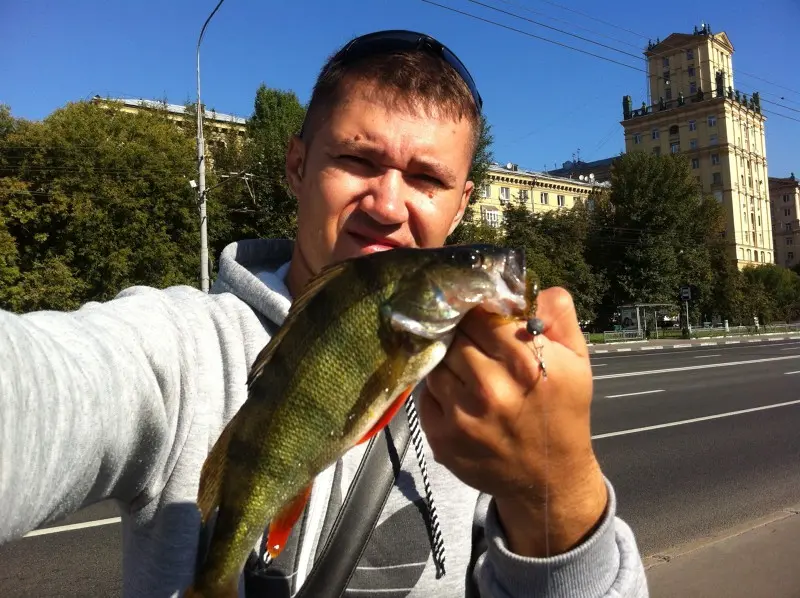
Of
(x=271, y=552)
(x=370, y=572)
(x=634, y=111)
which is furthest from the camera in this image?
(x=634, y=111)

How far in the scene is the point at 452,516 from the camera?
6.48 ft

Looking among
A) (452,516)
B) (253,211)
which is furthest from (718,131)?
(452,516)

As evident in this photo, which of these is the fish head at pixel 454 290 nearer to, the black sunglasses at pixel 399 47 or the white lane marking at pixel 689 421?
the black sunglasses at pixel 399 47

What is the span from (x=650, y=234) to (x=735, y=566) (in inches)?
1837

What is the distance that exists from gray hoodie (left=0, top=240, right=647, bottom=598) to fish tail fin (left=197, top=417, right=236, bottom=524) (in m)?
0.22

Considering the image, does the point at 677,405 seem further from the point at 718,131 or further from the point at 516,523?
the point at 718,131

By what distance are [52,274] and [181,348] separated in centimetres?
2698

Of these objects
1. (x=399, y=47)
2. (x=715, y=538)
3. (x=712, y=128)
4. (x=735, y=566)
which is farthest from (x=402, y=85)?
(x=712, y=128)

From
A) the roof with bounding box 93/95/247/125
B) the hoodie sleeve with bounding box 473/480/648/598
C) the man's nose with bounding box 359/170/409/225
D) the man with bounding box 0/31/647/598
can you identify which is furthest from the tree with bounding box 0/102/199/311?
the hoodie sleeve with bounding box 473/480/648/598

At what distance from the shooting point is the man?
1.24 metres

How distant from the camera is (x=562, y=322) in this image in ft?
4.30

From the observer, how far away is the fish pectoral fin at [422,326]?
4.11ft

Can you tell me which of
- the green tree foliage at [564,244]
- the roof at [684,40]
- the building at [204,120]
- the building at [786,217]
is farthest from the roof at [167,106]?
the building at [786,217]

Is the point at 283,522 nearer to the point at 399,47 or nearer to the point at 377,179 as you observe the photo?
the point at 377,179
